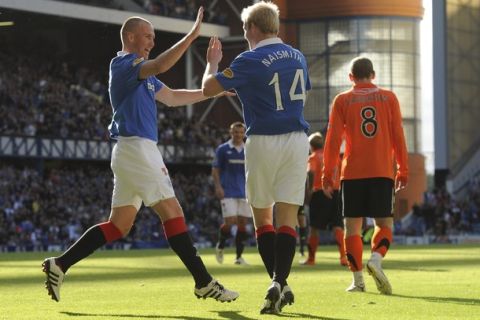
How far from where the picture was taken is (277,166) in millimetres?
9562

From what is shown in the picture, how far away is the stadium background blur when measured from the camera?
4378 cm

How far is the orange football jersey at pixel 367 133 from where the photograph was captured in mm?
11836

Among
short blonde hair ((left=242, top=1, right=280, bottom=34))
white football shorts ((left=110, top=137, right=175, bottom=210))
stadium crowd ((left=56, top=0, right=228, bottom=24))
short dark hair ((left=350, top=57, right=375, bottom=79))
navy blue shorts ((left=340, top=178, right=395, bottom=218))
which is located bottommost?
navy blue shorts ((left=340, top=178, right=395, bottom=218))

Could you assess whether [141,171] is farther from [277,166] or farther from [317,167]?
[317,167]

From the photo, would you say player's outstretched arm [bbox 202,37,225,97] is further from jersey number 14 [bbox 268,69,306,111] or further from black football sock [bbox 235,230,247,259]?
black football sock [bbox 235,230,247,259]

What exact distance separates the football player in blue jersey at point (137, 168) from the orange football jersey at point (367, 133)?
2.19 meters

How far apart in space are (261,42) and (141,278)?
23.5ft

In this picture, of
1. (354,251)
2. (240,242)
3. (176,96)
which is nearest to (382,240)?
(354,251)

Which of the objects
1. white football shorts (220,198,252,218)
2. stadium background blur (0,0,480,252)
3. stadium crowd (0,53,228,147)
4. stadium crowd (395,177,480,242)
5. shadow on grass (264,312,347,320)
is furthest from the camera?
stadium crowd (395,177,480,242)

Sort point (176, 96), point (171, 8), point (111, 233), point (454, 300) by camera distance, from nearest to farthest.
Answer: point (111, 233), point (454, 300), point (176, 96), point (171, 8)

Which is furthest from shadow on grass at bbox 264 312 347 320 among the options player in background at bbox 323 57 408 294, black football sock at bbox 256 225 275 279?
player in background at bbox 323 57 408 294

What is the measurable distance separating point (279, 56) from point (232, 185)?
1202 centimetres

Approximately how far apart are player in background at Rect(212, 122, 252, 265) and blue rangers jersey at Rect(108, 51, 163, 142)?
1076cm

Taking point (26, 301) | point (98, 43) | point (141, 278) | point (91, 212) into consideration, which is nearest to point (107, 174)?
point (91, 212)
